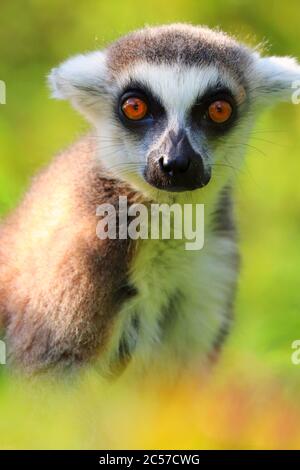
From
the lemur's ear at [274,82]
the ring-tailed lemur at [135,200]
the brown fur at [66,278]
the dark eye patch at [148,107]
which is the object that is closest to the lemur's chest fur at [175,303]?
the ring-tailed lemur at [135,200]

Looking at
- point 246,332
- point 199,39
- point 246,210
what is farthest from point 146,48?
point 246,210

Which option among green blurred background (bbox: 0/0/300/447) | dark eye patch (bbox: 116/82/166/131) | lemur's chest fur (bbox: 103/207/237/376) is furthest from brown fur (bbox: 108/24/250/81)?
lemur's chest fur (bbox: 103/207/237/376)

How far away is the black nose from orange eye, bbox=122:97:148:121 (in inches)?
15.5

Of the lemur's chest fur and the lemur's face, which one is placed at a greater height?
the lemur's face

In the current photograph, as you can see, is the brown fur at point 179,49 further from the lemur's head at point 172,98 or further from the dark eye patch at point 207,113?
the dark eye patch at point 207,113

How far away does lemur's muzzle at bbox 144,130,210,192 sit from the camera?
368 cm

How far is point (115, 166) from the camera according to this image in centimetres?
406

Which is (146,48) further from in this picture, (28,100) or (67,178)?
(28,100)

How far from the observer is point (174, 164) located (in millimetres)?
3658

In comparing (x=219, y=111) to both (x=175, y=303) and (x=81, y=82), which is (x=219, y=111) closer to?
(x=81, y=82)

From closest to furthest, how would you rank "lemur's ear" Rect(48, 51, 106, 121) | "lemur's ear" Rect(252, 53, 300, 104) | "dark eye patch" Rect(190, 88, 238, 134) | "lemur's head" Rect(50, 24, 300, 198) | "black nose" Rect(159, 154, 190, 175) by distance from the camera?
1. "black nose" Rect(159, 154, 190, 175)
2. "lemur's head" Rect(50, 24, 300, 198)
3. "dark eye patch" Rect(190, 88, 238, 134)
4. "lemur's ear" Rect(48, 51, 106, 121)
5. "lemur's ear" Rect(252, 53, 300, 104)

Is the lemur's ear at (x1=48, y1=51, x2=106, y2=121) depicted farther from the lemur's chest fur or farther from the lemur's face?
the lemur's chest fur

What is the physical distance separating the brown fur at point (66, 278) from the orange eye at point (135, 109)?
0.29 metres

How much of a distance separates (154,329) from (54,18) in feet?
17.1
